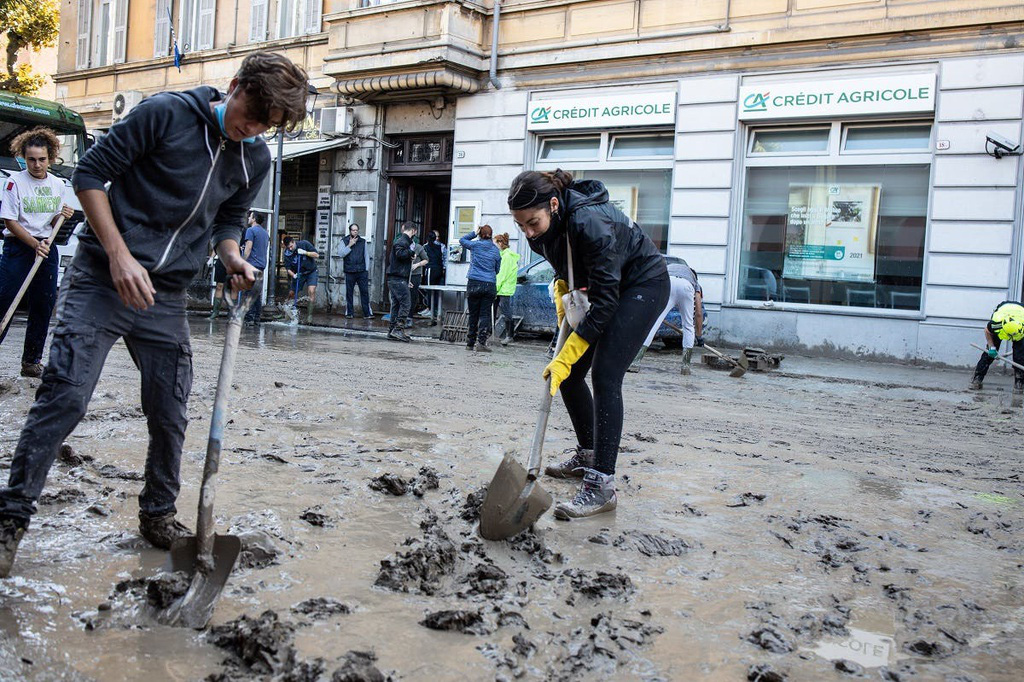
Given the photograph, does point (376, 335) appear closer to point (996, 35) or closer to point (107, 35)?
point (996, 35)

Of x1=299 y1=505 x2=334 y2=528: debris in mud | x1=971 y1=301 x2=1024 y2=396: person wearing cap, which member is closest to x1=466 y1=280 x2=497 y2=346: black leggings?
x1=971 y1=301 x2=1024 y2=396: person wearing cap

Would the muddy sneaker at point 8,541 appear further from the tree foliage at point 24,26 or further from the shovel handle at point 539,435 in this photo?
the tree foliage at point 24,26

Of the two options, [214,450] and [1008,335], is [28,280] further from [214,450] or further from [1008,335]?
[1008,335]

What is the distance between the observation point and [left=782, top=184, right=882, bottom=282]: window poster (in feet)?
45.9

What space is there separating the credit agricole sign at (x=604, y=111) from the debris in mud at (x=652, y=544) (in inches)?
490

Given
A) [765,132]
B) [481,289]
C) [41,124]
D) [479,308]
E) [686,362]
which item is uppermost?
[765,132]

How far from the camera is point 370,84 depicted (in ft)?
59.7

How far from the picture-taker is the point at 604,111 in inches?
624

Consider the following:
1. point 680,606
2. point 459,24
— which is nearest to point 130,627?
point 680,606

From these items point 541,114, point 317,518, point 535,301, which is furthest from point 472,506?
point 541,114

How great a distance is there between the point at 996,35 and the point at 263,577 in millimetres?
13142

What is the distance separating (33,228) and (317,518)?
424 centimetres

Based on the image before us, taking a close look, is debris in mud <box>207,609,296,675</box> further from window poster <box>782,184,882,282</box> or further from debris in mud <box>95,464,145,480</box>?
window poster <box>782,184,882,282</box>

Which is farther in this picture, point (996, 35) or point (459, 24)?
point (459, 24)
